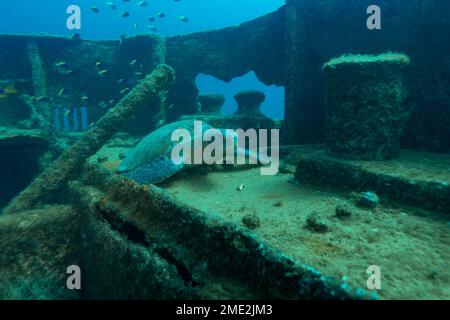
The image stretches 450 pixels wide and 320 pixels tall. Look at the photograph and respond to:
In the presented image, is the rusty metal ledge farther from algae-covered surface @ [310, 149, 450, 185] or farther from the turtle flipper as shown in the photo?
algae-covered surface @ [310, 149, 450, 185]

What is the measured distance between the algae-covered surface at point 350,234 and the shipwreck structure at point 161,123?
0.40 meters

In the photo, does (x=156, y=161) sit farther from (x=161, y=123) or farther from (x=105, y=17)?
(x=105, y=17)

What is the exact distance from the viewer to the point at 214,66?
44.5 ft

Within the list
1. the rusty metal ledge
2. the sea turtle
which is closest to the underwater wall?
the sea turtle

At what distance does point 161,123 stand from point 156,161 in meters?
7.56

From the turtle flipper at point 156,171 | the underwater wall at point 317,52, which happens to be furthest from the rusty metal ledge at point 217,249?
the underwater wall at point 317,52

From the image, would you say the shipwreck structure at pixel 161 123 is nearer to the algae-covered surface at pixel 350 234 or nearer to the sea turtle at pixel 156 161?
the algae-covered surface at pixel 350 234

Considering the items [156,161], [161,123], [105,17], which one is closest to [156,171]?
[156,161]

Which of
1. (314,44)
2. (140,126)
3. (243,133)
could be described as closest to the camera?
(314,44)

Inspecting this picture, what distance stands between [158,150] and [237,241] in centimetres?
351

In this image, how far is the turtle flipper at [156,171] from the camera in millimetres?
4930

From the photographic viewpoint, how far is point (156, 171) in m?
5.07
